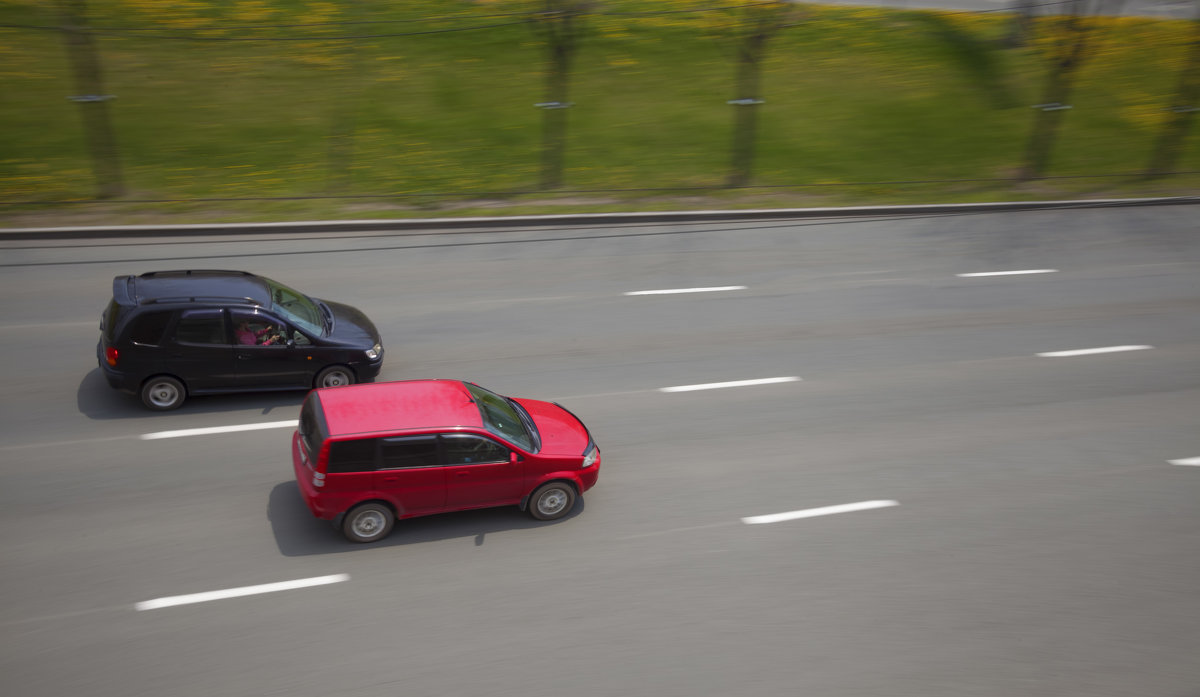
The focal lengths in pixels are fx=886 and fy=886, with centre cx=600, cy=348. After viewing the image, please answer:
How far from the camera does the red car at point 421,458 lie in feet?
28.7

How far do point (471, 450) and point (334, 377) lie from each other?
3.51m

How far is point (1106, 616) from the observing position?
8648 mm

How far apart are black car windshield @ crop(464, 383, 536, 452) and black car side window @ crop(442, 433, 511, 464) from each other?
174 millimetres

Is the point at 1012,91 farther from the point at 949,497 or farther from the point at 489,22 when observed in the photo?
the point at 949,497

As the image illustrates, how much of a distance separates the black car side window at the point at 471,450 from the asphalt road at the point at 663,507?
0.85 m

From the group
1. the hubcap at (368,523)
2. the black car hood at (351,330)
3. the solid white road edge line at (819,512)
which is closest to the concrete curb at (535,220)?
the black car hood at (351,330)

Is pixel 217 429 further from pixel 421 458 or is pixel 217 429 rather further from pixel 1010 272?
pixel 1010 272

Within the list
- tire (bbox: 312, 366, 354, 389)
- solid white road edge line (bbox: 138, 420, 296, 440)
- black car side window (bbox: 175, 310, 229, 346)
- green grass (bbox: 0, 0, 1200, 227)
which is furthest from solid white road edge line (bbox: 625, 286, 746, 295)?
black car side window (bbox: 175, 310, 229, 346)

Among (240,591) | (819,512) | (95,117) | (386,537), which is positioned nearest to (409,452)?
(386,537)

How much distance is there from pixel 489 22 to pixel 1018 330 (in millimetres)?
21459

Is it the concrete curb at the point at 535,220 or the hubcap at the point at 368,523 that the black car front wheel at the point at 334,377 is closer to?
the hubcap at the point at 368,523

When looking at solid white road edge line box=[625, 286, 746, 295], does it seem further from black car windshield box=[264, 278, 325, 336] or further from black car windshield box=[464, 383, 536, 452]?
black car windshield box=[464, 383, 536, 452]

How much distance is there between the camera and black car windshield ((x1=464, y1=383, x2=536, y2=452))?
945 centimetres

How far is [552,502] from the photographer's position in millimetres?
9633
